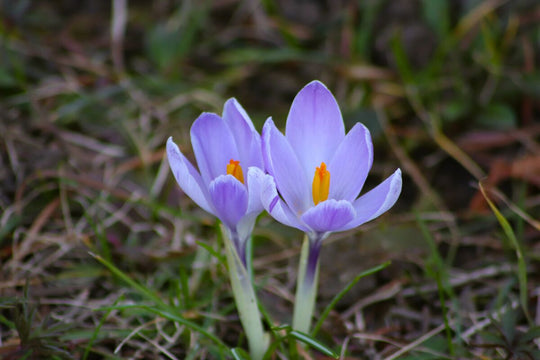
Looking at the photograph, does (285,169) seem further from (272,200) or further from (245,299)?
(245,299)

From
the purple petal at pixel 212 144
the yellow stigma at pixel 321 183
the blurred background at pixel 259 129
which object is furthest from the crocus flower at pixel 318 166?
the blurred background at pixel 259 129

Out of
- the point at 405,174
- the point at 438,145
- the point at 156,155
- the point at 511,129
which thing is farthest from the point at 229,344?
the point at 511,129

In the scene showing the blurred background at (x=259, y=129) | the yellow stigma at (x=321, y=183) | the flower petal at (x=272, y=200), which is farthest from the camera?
the blurred background at (x=259, y=129)

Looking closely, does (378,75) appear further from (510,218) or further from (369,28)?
(510,218)

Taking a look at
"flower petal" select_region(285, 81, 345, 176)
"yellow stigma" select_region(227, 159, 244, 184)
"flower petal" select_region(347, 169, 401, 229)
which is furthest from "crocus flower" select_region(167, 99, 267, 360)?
"flower petal" select_region(347, 169, 401, 229)

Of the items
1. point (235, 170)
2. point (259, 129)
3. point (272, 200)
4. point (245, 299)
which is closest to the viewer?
point (272, 200)

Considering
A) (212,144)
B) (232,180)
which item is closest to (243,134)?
(212,144)

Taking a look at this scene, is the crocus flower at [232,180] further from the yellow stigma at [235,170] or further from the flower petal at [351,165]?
the flower petal at [351,165]
